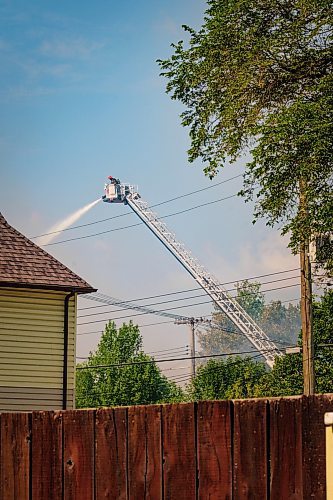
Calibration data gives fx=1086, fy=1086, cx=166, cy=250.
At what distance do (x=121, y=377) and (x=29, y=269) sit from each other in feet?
160

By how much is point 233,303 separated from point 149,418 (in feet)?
304

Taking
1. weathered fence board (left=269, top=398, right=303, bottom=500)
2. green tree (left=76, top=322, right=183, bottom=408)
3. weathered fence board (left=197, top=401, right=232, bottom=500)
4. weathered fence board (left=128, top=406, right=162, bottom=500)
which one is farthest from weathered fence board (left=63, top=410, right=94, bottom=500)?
green tree (left=76, top=322, right=183, bottom=408)

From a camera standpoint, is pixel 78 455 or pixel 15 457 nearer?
pixel 78 455

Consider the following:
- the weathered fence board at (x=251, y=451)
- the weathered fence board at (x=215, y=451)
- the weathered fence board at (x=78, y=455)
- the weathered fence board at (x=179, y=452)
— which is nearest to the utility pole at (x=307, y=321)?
the weathered fence board at (x=78, y=455)

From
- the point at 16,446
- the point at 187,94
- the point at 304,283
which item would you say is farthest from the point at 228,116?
the point at 16,446

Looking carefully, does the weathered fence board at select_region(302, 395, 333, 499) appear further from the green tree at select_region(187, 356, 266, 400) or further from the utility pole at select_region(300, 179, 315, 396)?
the green tree at select_region(187, 356, 266, 400)

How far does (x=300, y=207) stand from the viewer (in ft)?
82.0

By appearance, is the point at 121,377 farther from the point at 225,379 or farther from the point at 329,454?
the point at 329,454

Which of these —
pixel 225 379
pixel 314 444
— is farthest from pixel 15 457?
pixel 225 379

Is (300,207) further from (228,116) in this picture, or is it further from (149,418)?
(149,418)

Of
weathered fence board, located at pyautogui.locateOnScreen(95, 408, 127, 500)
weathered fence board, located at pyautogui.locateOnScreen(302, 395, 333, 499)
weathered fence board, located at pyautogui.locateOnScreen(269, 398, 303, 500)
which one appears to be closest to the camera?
weathered fence board, located at pyautogui.locateOnScreen(302, 395, 333, 499)

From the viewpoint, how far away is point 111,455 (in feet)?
16.6

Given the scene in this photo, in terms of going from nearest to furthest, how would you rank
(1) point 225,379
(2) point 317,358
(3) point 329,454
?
(3) point 329,454, (2) point 317,358, (1) point 225,379

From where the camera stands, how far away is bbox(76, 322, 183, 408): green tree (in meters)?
71.4
